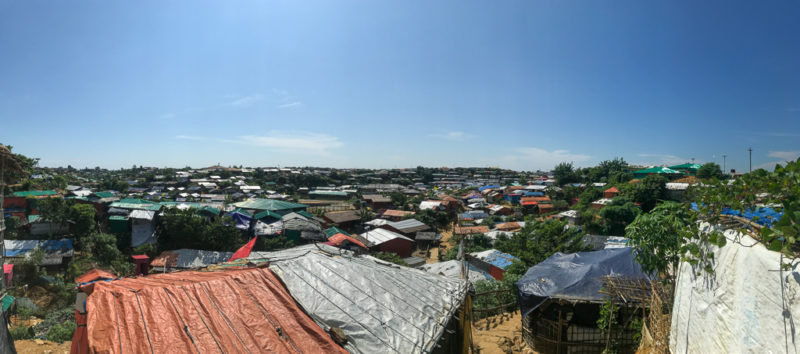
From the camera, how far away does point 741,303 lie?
10.2 ft

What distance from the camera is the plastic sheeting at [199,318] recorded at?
3.66m

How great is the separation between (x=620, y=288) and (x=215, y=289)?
8.15 metres

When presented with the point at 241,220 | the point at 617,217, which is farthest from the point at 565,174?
the point at 241,220

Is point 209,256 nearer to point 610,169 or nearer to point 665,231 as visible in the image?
point 665,231

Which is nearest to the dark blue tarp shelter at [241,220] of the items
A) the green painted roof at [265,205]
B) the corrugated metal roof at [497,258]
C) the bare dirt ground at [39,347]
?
the green painted roof at [265,205]

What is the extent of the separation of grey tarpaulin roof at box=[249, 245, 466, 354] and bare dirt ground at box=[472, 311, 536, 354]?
3181mm

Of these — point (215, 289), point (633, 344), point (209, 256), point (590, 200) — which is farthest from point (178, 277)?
point (590, 200)

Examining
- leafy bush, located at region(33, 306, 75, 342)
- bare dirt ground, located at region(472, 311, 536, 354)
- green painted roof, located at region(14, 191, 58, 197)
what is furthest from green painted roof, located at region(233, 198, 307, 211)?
bare dirt ground, located at region(472, 311, 536, 354)

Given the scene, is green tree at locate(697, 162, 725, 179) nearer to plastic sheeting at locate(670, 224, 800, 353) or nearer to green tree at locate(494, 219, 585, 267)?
green tree at locate(494, 219, 585, 267)

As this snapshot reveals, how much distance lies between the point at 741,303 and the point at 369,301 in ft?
14.9

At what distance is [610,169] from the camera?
193 feet

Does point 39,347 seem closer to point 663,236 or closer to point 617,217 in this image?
point 663,236

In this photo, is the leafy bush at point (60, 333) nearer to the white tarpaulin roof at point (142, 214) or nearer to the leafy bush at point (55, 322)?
the leafy bush at point (55, 322)

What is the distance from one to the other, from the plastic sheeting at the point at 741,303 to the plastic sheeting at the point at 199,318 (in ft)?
13.8
